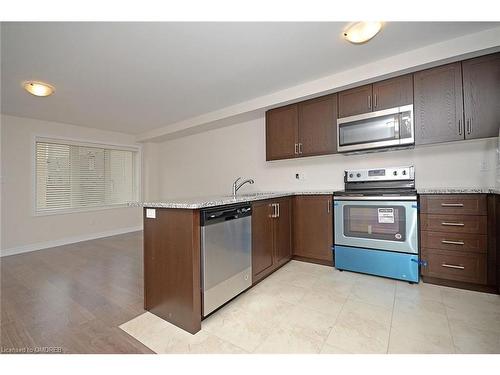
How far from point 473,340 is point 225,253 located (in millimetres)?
1725

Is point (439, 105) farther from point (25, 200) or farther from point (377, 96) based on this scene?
point (25, 200)

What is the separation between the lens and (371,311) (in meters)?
1.71

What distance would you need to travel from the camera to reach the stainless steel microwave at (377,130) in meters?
2.27

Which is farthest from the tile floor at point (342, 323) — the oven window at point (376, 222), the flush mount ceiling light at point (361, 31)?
the flush mount ceiling light at point (361, 31)

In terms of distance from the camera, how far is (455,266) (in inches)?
79.6

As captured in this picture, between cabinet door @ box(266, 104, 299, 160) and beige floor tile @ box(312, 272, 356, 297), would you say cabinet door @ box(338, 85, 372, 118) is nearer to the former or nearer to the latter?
cabinet door @ box(266, 104, 299, 160)

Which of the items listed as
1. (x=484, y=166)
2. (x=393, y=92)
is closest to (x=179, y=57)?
(x=393, y=92)

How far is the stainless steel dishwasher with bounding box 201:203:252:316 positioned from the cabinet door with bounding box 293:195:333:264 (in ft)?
3.49

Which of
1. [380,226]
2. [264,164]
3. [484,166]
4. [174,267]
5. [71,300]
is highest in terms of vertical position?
[264,164]

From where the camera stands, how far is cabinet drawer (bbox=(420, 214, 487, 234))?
1.93 m

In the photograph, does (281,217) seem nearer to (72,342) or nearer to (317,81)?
(317,81)

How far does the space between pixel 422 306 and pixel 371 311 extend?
17.9 inches

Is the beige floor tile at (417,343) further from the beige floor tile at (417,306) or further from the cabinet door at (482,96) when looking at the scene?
the cabinet door at (482,96)

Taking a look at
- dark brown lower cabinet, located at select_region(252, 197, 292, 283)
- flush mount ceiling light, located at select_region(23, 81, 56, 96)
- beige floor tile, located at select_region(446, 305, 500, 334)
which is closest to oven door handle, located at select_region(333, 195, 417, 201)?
dark brown lower cabinet, located at select_region(252, 197, 292, 283)
